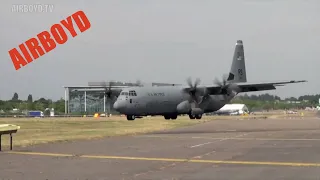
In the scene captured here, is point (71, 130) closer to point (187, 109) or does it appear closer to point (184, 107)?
point (184, 107)

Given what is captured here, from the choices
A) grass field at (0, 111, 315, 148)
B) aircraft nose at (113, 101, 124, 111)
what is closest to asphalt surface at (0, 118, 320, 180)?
grass field at (0, 111, 315, 148)

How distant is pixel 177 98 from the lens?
184 ft

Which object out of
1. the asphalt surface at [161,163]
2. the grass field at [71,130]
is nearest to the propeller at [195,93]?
the grass field at [71,130]

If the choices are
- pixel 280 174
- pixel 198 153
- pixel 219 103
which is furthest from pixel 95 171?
pixel 219 103

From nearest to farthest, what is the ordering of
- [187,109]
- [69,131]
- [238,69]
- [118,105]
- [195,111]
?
[69,131]
[118,105]
[187,109]
[195,111]
[238,69]

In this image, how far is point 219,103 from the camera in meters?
60.9

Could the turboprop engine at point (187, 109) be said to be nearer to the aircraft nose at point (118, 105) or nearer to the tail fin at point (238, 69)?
the aircraft nose at point (118, 105)

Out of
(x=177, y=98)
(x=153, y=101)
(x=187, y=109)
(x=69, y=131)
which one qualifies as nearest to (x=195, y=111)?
(x=187, y=109)

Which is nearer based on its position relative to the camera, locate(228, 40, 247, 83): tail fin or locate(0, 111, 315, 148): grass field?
locate(0, 111, 315, 148): grass field

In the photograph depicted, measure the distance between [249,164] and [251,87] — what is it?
44.5 meters

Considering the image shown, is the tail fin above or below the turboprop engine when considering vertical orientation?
above

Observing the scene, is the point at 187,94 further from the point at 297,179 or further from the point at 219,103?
the point at 297,179

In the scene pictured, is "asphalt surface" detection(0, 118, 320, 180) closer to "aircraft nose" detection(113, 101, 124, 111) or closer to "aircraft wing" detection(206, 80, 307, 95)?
"aircraft nose" detection(113, 101, 124, 111)

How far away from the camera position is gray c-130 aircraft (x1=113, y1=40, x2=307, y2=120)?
173ft
